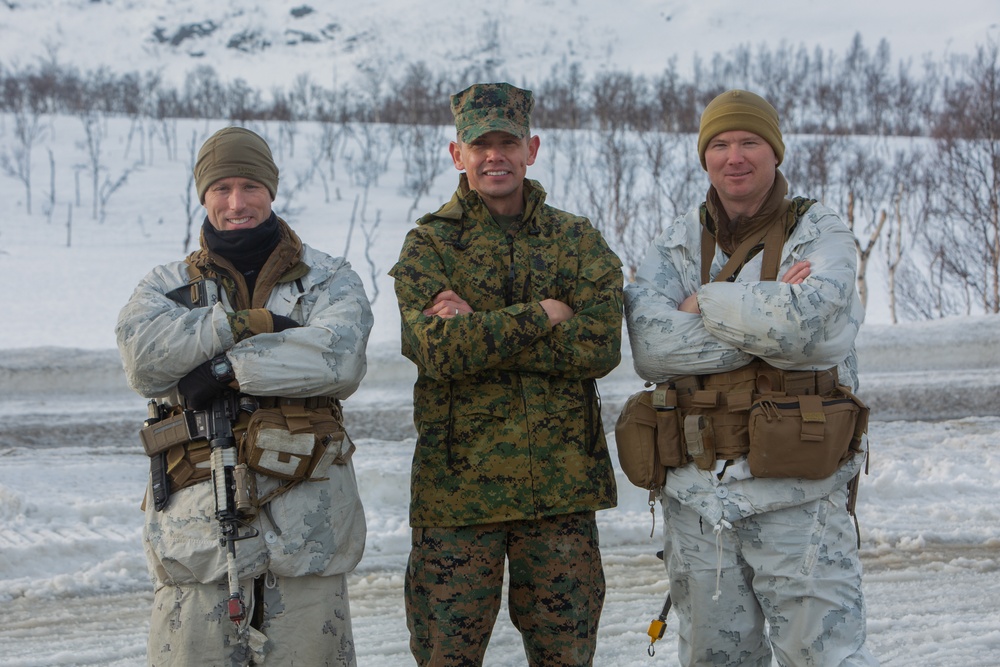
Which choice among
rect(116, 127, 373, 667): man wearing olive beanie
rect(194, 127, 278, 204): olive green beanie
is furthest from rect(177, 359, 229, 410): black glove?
rect(194, 127, 278, 204): olive green beanie

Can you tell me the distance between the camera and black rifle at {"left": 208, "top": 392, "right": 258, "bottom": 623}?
272 cm

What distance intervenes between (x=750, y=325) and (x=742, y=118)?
2.30 feet

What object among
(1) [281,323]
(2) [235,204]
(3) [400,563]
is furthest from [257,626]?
(3) [400,563]

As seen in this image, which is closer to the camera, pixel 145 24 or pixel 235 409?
pixel 235 409

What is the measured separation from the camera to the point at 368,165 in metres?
Answer: 24.2

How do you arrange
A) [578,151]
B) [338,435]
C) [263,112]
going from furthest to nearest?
[263,112], [578,151], [338,435]

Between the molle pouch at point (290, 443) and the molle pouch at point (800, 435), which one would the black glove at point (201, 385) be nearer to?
the molle pouch at point (290, 443)

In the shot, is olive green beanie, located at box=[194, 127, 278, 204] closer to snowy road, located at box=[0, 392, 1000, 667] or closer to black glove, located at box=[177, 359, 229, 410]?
black glove, located at box=[177, 359, 229, 410]

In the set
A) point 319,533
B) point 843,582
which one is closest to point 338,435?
point 319,533

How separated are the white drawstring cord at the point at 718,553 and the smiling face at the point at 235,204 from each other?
176 centimetres

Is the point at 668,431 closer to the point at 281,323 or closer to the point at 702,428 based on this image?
the point at 702,428

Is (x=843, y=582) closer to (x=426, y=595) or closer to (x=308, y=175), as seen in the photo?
(x=426, y=595)

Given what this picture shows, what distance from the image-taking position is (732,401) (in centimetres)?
293

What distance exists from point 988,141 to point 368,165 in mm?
14574
